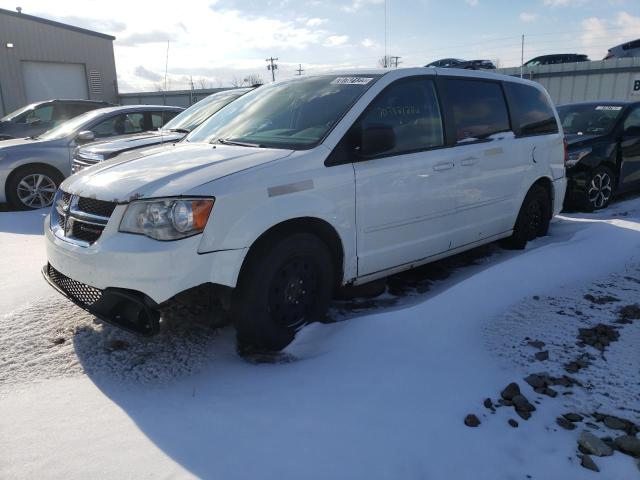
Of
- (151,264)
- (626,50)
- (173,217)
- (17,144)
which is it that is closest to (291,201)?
(173,217)

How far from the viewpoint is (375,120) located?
3691mm

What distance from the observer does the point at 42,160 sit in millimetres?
Answer: 7859

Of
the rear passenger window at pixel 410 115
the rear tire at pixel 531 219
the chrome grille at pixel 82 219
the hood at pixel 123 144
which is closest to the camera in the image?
the chrome grille at pixel 82 219

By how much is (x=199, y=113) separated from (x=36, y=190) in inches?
109

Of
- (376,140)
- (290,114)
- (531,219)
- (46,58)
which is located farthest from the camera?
(46,58)

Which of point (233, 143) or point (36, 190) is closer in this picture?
Answer: point (233, 143)

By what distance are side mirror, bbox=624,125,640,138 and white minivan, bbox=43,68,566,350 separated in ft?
13.3

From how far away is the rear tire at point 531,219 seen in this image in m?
5.21

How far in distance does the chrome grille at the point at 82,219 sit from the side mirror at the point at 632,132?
774 cm

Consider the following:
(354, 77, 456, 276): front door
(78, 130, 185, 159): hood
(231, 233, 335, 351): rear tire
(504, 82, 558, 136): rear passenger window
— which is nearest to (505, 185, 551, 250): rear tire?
(504, 82, 558, 136): rear passenger window

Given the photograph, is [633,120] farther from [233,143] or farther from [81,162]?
[81,162]

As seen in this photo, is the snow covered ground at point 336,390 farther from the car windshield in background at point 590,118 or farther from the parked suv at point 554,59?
the parked suv at point 554,59

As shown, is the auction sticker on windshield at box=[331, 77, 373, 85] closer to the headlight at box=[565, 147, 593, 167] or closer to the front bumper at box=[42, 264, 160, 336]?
the front bumper at box=[42, 264, 160, 336]

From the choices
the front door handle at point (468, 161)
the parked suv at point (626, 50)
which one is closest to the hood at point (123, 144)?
the front door handle at point (468, 161)
